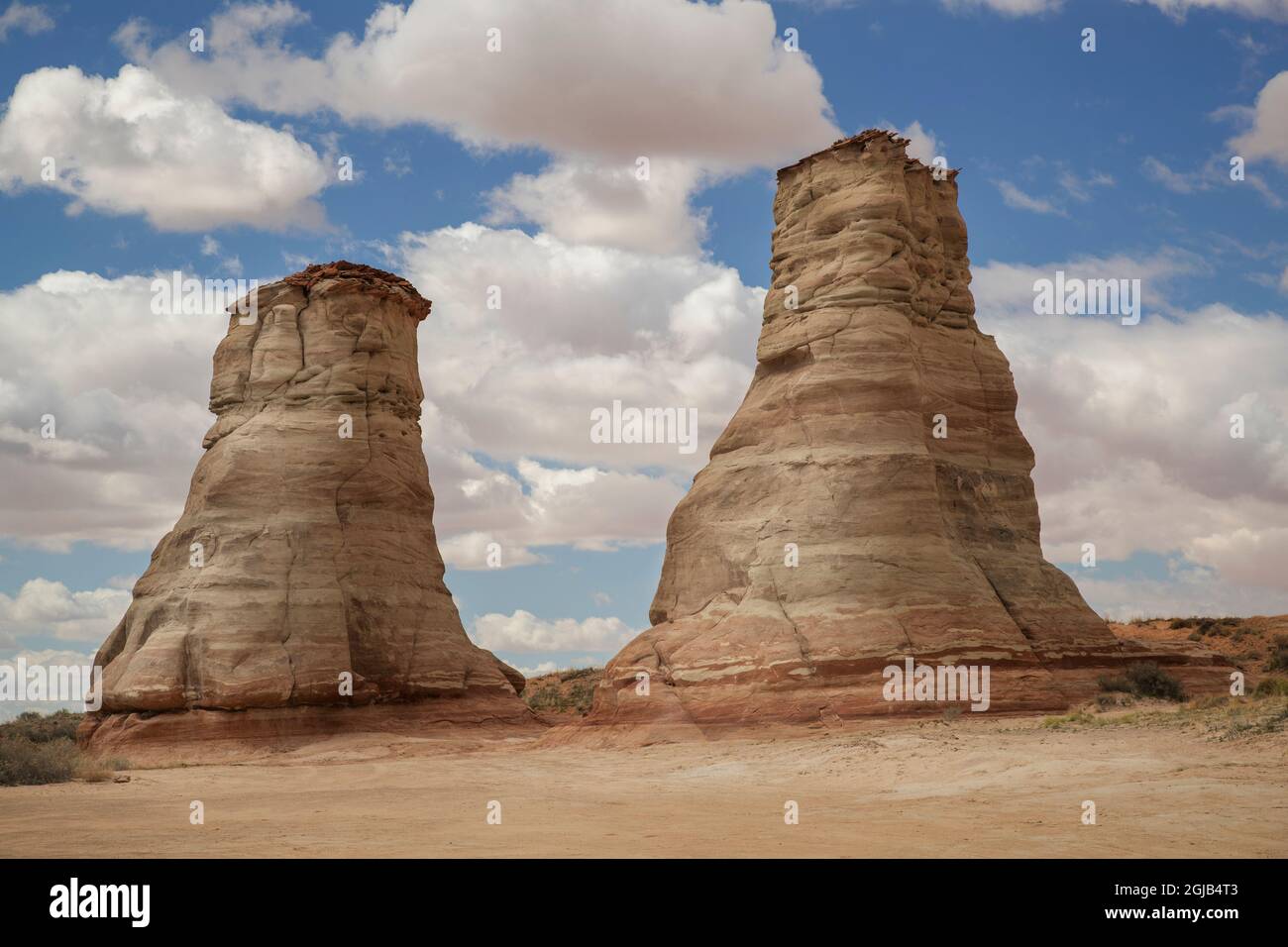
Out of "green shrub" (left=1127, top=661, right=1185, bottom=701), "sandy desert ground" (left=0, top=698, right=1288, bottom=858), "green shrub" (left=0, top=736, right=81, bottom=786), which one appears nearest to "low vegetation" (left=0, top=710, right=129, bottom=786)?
"green shrub" (left=0, top=736, right=81, bottom=786)

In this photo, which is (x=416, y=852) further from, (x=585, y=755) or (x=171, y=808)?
(x=585, y=755)

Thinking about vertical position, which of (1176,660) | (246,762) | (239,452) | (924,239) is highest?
(924,239)

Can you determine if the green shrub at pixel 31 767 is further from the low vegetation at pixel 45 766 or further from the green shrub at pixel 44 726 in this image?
the green shrub at pixel 44 726

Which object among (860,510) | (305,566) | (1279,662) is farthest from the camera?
(305,566)

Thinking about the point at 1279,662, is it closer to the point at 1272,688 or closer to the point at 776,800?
the point at 1272,688

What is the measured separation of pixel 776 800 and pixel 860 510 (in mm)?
12019

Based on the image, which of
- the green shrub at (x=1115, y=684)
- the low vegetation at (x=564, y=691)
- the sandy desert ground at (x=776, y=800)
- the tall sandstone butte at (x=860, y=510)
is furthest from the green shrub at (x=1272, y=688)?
the low vegetation at (x=564, y=691)

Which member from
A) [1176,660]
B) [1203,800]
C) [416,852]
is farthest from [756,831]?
[1176,660]

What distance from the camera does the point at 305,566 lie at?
1345 inches

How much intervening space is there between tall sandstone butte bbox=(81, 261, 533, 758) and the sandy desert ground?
671 cm

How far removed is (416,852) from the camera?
1165 centimetres

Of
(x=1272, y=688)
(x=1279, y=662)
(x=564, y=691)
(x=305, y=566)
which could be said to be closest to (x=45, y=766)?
(x=305, y=566)

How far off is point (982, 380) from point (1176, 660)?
318 inches

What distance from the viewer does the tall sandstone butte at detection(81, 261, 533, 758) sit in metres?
31.8
